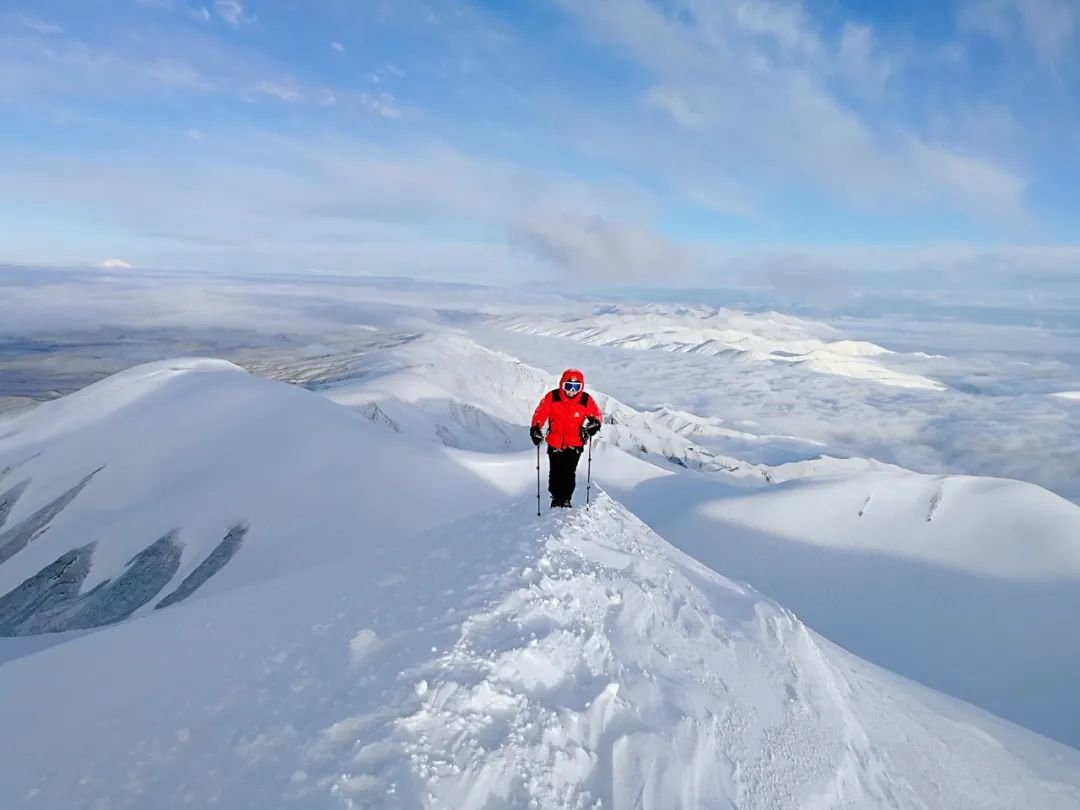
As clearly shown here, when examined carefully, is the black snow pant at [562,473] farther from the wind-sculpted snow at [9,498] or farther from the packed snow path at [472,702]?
the wind-sculpted snow at [9,498]

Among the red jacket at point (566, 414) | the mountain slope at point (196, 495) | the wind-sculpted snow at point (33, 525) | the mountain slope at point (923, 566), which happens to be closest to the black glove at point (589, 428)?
the red jacket at point (566, 414)

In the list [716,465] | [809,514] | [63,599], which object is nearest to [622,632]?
[63,599]

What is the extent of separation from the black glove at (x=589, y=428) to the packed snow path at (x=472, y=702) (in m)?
1.72

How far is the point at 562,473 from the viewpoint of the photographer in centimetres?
1339

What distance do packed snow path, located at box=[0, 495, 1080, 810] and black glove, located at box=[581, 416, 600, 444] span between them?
1.72 m

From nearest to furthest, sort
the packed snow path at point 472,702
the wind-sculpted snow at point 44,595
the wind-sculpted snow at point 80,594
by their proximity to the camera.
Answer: the packed snow path at point 472,702
the wind-sculpted snow at point 80,594
the wind-sculpted snow at point 44,595

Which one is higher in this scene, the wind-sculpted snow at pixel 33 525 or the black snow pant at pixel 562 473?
the black snow pant at pixel 562 473

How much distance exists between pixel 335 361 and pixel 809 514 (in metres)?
168

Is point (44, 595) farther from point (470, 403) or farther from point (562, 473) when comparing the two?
point (470, 403)

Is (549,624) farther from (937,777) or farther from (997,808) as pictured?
(997,808)

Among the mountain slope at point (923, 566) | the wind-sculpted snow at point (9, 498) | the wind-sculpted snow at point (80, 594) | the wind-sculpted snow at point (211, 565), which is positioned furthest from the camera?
the wind-sculpted snow at point (9, 498)

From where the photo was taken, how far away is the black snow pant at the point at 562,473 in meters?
13.2

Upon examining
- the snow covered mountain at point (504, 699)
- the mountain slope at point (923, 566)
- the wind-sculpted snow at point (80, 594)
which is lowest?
the mountain slope at point (923, 566)

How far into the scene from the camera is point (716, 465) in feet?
473
